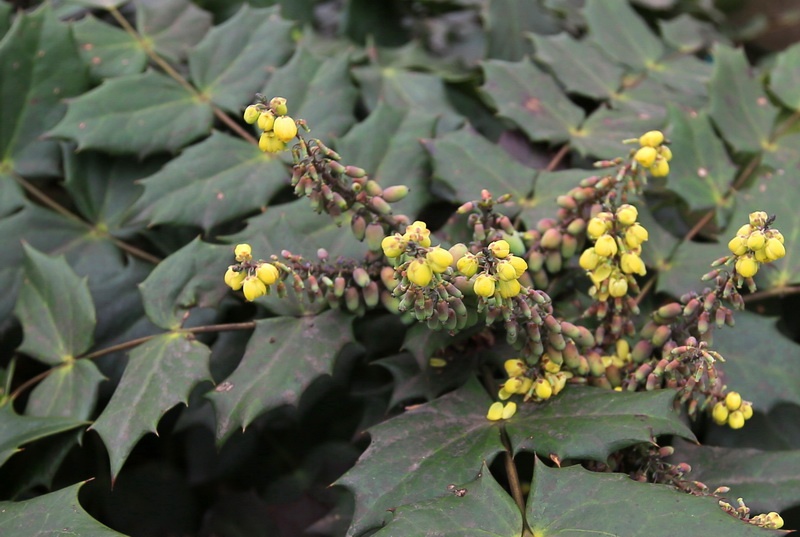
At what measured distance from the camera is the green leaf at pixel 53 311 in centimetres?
124

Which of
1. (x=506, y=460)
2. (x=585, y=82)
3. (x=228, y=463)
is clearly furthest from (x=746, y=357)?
(x=228, y=463)

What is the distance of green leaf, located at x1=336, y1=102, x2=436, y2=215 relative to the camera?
1.34 m

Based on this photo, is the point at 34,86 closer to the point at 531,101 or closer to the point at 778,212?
the point at 531,101

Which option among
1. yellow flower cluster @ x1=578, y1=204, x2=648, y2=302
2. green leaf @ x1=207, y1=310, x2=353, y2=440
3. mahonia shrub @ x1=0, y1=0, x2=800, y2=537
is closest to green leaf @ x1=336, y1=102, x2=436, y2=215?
mahonia shrub @ x1=0, y1=0, x2=800, y2=537

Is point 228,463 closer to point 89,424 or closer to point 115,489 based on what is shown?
point 115,489

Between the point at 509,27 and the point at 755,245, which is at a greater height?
the point at 755,245

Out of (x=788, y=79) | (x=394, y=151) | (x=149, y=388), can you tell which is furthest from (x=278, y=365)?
(x=788, y=79)

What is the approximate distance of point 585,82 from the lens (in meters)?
1.63

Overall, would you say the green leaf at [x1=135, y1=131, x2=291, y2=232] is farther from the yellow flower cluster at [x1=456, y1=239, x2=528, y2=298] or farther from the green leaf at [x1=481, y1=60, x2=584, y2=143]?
the yellow flower cluster at [x1=456, y1=239, x2=528, y2=298]

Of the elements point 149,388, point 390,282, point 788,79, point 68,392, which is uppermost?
point 788,79

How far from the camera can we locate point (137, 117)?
146cm

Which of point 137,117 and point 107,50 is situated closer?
point 137,117

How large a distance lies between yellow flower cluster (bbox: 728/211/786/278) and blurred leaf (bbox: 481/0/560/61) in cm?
102

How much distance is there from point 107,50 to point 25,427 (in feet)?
2.81
